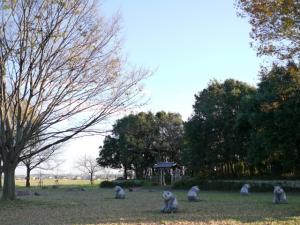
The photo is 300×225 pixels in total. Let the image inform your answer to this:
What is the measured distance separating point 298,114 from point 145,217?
1740 centimetres

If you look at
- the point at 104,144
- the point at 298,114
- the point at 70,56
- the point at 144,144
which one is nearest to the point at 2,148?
the point at 70,56

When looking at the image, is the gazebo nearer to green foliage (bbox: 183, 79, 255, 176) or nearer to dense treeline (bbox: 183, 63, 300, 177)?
dense treeline (bbox: 183, 63, 300, 177)

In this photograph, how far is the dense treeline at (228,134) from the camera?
27625 millimetres

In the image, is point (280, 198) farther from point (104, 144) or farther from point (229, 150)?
point (104, 144)

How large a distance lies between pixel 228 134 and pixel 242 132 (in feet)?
4.79

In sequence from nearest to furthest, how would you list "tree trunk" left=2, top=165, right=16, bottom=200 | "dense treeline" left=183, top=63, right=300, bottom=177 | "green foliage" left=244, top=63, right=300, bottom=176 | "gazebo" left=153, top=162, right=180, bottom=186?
"tree trunk" left=2, top=165, right=16, bottom=200, "green foliage" left=244, top=63, right=300, bottom=176, "dense treeline" left=183, top=63, right=300, bottom=177, "gazebo" left=153, top=162, right=180, bottom=186

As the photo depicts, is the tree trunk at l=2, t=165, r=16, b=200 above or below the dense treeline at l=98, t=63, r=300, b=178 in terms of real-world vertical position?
below

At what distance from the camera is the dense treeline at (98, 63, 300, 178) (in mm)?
27625

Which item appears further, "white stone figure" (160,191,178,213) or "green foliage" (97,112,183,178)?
"green foliage" (97,112,183,178)

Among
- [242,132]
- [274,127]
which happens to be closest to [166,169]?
[242,132]

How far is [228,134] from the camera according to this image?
3609cm

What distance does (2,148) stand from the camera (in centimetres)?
1894

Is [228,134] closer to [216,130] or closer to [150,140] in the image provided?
[216,130]

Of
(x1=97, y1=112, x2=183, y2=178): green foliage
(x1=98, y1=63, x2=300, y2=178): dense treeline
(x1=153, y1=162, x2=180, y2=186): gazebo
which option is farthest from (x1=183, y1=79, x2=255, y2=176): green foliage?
(x1=97, y1=112, x2=183, y2=178): green foliage
